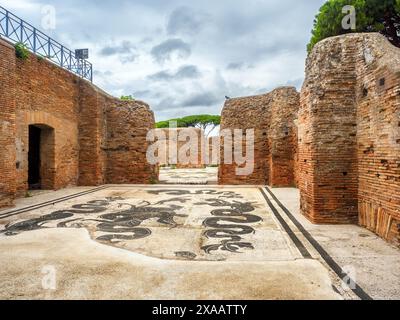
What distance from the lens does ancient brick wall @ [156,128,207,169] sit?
24.0 meters

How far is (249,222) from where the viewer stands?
16.9ft

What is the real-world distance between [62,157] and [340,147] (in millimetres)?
9098

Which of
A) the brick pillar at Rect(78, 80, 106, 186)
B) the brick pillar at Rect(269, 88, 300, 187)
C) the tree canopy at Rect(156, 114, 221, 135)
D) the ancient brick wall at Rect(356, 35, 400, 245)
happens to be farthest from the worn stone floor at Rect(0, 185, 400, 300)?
the tree canopy at Rect(156, 114, 221, 135)

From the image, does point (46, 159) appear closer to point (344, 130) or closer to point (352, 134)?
point (344, 130)

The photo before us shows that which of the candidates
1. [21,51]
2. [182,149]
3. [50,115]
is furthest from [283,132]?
[182,149]

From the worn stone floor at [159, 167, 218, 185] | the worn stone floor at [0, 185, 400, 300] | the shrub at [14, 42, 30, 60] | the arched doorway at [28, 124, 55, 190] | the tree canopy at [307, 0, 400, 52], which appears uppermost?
the tree canopy at [307, 0, 400, 52]

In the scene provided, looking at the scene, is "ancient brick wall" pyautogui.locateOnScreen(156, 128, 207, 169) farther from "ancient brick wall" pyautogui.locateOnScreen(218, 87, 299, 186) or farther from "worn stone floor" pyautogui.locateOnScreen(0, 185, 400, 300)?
"worn stone floor" pyautogui.locateOnScreen(0, 185, 400, 300)

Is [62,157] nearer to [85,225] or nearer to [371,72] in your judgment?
[85,225]

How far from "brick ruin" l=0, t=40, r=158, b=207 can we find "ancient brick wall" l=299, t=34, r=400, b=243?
6.85 meters

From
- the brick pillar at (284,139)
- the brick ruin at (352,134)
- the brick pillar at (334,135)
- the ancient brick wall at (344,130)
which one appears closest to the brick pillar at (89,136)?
the brick pillar at (284,139)

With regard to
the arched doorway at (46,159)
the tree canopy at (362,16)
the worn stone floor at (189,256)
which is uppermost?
the tree canopy at (362,16)

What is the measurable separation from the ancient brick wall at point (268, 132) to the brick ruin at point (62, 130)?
3.37 meters

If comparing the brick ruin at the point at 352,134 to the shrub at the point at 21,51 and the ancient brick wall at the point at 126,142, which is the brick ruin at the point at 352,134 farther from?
the shrub at the point at 21,51

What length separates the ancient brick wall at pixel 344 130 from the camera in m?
4.45
